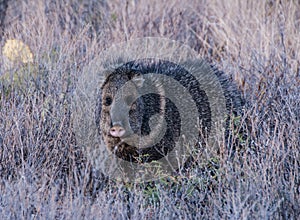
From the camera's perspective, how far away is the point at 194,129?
4.47 metres

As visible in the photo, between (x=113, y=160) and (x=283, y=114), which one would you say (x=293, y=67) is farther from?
(x=113, y=160)

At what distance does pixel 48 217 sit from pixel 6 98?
6.26 feet

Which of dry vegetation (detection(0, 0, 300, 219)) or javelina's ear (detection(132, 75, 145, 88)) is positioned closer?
dry vegetation (detection(0, 0, 300, 219))

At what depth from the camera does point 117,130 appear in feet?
12.8

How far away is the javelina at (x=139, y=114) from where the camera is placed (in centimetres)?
401

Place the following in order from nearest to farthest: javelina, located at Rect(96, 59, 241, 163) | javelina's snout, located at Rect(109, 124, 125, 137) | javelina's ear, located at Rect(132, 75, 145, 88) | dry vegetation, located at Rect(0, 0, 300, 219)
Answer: dry vegetation, located at Rect(0, 0, 300, 219), javelina's snout, located at Rect(109, 124, 125, 137), javelina, located at Rect(96, 59, 241, 163), javelina's ear, located at Rect(132, 75, 145, 88)

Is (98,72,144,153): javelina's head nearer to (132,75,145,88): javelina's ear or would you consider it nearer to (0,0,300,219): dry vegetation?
(132,75,145,88): javelina's ear

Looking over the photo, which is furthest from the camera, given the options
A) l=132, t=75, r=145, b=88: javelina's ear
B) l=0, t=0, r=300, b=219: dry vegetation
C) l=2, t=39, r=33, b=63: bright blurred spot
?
l=2, t=39, r=33, b=63: bright blurred spot

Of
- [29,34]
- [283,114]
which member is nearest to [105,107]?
[283,114]

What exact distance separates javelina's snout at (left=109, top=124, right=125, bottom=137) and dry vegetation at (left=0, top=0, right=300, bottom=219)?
30 cm

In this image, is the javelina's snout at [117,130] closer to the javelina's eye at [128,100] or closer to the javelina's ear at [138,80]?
the javelina's eye at [128,100]

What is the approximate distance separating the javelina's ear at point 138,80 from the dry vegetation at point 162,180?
0.66 metres

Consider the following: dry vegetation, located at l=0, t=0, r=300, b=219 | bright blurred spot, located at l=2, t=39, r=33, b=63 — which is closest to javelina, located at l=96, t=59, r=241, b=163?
dry vegetation, located at l=0, t=0, r=300, b=219

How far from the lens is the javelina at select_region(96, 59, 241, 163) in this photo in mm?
4008
